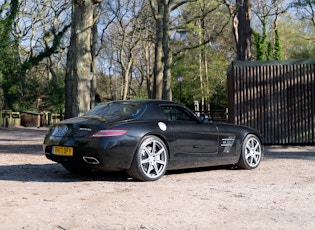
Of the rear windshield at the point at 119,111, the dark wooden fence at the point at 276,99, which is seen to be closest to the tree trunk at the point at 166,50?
the dark wooden fence at the point at 276,99

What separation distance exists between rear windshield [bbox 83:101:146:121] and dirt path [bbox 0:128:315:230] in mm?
995

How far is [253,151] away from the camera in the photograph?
844 centimetres

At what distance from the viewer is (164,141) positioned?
22.7 ft

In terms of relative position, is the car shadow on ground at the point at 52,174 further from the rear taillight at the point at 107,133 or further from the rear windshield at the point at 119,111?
the rear windshield at the point at 119,111

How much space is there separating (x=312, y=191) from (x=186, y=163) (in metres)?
2.15

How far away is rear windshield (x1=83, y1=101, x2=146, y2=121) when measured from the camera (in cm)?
680

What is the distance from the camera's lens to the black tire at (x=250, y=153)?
27.0 ft

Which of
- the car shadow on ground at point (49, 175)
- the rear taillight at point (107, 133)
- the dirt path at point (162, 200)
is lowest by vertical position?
the dirt path at point (162, 200)

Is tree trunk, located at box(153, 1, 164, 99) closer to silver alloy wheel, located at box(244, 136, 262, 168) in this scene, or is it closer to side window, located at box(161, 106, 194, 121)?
silver alloy wheel, located at box(244, 136, 262, 168)

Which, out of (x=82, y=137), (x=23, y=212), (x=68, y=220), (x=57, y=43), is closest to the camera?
(x=68, y=220)

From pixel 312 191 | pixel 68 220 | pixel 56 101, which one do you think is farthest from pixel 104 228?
pixel 56 101

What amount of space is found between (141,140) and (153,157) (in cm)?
37

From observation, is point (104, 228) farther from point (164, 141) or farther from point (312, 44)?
point (312, 44)

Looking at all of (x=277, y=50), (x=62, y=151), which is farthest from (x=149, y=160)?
A: (x=277, y=50)
